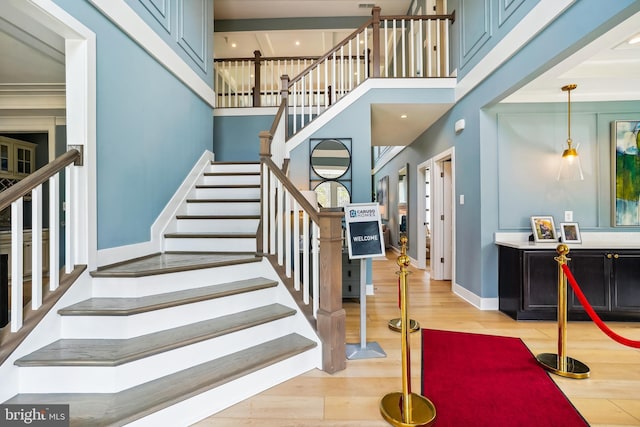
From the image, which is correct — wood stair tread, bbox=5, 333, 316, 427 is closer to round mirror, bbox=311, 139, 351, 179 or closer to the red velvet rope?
the red velvet rope

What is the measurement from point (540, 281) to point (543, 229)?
67 cm

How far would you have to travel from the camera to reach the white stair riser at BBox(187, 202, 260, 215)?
11.9ft

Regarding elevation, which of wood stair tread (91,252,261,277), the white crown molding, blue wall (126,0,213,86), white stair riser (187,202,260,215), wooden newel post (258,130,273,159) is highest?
blue wall (126,0,213,86)

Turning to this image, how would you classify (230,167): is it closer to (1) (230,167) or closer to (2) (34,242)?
(1) (230,167)

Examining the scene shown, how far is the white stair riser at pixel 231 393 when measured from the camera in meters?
1.52

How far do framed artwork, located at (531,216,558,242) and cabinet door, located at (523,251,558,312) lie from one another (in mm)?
336

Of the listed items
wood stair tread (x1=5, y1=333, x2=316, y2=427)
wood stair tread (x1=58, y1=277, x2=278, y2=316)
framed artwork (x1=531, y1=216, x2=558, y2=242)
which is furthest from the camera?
framed artwork (x1=531, y1=216, x2=558, y2=242)

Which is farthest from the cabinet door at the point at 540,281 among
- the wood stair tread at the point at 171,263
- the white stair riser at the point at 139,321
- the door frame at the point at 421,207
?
the white stair riser at the point at 139,321

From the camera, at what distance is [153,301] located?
6.42ft

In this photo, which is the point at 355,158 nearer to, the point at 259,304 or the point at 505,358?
the point at 259,304

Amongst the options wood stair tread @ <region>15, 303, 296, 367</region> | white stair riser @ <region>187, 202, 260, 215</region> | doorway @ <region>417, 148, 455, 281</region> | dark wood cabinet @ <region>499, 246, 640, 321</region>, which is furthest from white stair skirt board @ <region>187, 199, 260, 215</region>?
doorway @ <region>417, 148, 455, 281</region>

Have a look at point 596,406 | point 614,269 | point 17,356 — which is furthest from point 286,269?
point 614,269

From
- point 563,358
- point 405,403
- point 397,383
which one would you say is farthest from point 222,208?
point 563,358

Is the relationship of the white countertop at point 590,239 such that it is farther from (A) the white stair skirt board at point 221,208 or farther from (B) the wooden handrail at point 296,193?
(A) the white stair skirt board at point 221,208
